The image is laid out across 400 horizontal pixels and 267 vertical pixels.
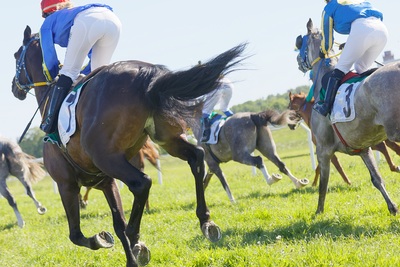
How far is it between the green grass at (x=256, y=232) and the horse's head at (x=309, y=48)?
6.76 ft

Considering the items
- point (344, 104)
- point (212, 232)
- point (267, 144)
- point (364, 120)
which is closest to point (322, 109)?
point (344, 104)

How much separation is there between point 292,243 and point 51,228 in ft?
19.0

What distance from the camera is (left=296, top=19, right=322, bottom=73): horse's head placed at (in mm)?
9391

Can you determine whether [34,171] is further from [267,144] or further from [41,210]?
[267,144]

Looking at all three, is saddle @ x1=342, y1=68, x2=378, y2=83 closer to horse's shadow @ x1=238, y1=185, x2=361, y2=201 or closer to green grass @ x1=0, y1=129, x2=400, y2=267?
green grass @ x1=0, y1=129, x2=400, y2=267

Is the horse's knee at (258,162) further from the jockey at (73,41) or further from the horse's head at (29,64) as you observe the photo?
the jockey at (73,41)

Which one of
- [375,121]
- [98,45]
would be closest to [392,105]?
[375,121]

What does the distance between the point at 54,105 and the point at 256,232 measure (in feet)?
9.07

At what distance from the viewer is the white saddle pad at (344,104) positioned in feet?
23.9

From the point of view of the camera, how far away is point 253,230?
7.44m

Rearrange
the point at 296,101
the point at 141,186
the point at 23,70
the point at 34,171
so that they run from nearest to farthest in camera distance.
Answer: the point at 141,186, the point at 23,70, the point at 296,101, the point at 34,171

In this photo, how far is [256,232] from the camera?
734 cm

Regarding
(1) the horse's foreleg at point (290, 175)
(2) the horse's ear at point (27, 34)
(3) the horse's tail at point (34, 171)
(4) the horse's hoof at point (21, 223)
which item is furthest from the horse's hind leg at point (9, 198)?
(2) the horse's ear at point (27, 34)

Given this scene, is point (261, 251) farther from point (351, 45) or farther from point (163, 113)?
point (351, 45)
